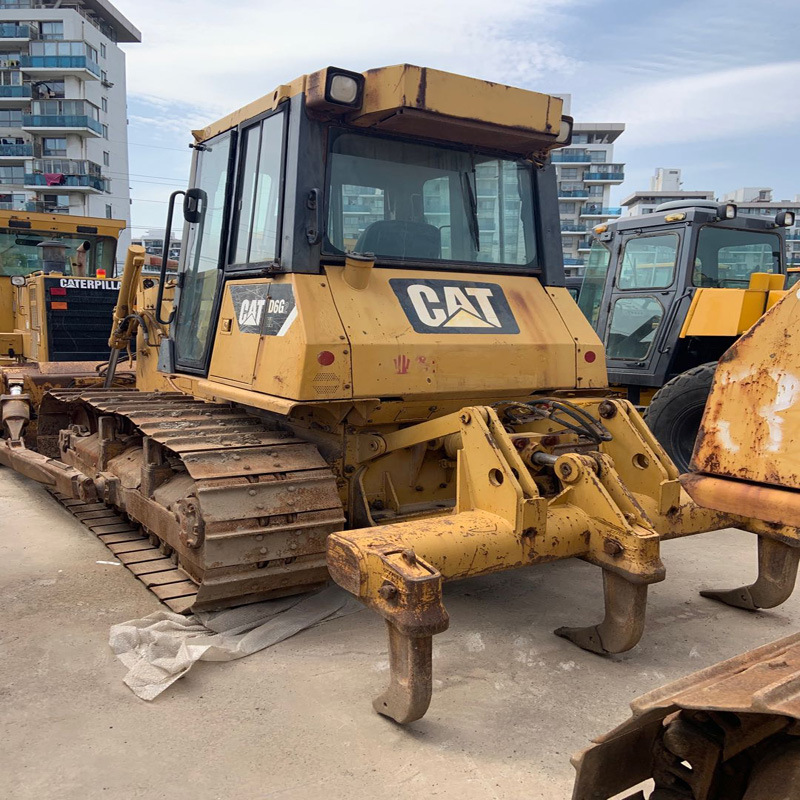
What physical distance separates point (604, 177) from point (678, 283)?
92.1 meters

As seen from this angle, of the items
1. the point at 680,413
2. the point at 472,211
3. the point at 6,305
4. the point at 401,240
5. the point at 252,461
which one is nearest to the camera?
the point at 252,461

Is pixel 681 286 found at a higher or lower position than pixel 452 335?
higher

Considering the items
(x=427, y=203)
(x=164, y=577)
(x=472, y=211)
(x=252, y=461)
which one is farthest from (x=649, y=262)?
(x=164, y=577)

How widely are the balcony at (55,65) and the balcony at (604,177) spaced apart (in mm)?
59144

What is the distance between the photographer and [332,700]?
3.20 m

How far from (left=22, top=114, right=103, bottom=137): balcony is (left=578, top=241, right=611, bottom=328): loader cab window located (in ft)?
196

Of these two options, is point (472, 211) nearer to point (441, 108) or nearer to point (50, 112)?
point (441, 108)

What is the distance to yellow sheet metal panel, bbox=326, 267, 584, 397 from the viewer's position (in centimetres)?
385

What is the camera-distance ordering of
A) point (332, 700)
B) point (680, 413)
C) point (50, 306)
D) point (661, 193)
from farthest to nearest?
point (661, 193)
point (50, 306)
point (680, 413)
point (332, 700)

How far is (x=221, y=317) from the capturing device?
178 inches

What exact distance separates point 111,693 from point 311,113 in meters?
2.92

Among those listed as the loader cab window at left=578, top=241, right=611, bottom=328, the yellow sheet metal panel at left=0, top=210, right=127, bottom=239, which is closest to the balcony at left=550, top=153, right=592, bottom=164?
the yellow sheet metal panel at left=0, top=210, right=127, bottom=239

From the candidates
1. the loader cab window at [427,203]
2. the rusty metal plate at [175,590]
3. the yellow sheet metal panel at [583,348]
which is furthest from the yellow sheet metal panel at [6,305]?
the yellow sheet metal panel at [583,348]

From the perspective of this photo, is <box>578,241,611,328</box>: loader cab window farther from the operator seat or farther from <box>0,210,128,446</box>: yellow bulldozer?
<box>0,210,128,446</box>: yellow bulldozer
